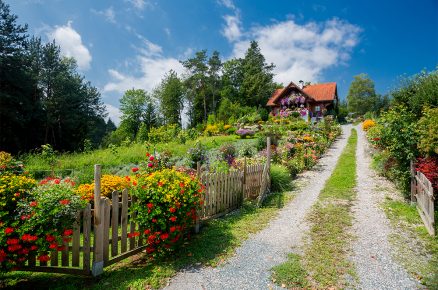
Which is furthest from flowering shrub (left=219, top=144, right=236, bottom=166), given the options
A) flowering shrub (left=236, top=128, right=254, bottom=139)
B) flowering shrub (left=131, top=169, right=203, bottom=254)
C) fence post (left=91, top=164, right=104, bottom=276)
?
flowering shrub (left=236, top=128, right=254, bottom=139)

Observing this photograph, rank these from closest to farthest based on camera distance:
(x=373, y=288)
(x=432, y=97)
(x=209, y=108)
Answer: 1. (x=373, y=288)
2. (x=432, y=97)
3. (x=209, y=108)

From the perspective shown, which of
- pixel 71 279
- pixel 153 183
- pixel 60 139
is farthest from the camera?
pixel 60 139

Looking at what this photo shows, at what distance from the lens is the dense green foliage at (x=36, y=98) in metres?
25.2

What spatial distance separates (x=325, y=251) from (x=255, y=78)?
4507 cm

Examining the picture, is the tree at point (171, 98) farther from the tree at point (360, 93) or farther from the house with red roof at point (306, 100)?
the tree at point (360, 93)

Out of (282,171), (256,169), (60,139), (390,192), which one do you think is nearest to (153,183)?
(256,169)

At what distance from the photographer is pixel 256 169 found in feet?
31.6

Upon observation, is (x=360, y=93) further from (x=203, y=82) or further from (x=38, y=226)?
(x=38, y=226)

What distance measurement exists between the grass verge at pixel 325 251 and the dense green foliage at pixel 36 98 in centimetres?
2745

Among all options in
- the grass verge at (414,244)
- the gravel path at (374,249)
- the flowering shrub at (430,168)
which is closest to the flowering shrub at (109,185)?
the gravel path at (374,249)

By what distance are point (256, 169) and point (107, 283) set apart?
6248 mm

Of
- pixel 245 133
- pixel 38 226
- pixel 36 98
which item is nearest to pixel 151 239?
pixel 38 226

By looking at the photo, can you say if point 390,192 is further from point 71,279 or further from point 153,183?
point 71,279

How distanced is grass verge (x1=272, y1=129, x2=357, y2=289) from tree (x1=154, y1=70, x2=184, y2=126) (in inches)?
1732
